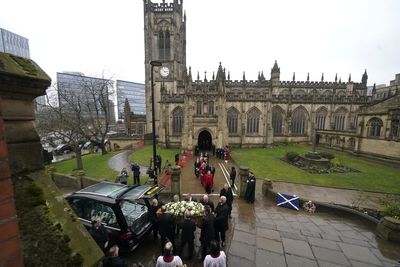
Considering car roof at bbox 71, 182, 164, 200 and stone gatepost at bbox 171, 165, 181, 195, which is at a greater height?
car roof at bbox 71, 182, 164, 200

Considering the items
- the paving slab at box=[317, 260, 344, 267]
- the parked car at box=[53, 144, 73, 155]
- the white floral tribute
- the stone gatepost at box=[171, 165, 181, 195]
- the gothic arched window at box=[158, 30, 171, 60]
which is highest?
the gothic arched window at box=[158, 30, 171, 60]

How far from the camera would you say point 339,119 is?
33.5 m

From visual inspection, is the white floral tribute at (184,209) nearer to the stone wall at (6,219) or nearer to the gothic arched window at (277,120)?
the stone wall at (6,219)

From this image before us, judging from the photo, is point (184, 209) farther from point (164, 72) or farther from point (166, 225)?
point (164, 72)

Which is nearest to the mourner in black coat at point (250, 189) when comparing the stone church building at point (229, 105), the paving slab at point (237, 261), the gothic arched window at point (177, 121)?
the paving slab at point (237, 261)

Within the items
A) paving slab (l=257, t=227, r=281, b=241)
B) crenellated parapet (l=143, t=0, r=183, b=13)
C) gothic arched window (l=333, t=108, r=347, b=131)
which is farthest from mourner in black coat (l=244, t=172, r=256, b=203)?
crenellated parapet (l=143, t=0, r=183, b=13)

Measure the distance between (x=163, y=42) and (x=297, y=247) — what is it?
Answer: 42566 millimetres

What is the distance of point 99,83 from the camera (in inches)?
965

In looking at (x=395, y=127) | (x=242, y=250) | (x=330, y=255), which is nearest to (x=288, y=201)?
(x=330, y=255)

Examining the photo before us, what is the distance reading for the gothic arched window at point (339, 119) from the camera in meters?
33.3

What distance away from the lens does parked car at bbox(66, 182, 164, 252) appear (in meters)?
5.19

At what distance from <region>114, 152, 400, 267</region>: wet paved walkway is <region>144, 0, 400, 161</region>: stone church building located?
57.4ft

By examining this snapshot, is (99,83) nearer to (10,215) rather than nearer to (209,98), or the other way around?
(209,98)

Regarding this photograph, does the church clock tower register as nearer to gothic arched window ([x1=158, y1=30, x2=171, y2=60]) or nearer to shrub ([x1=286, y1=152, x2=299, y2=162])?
gothic arched window ([x1=158, y1=30, x2=171, y2=60])
